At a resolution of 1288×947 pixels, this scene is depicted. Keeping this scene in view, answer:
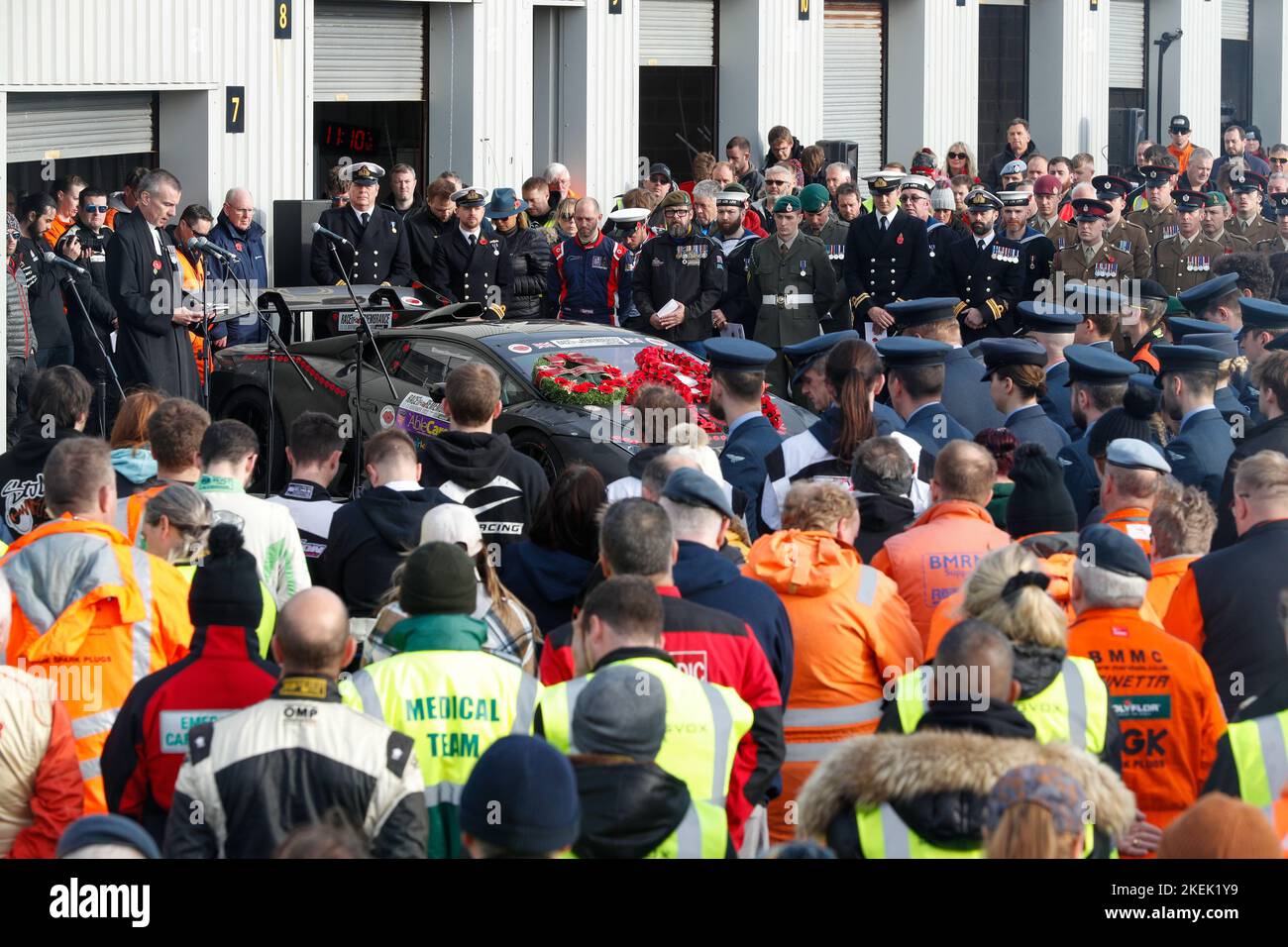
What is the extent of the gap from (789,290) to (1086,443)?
6170 millimetres

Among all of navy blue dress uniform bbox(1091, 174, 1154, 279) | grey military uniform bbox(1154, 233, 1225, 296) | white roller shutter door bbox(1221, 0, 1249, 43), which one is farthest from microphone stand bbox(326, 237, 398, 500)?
white roller shutter door bbox(1221, 0, 1249, 43)

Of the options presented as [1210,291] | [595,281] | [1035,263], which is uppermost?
[1035,263]

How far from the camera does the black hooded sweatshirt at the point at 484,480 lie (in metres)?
8.07

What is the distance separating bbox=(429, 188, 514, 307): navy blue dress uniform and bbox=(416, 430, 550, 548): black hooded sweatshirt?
723cm

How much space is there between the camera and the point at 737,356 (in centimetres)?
930

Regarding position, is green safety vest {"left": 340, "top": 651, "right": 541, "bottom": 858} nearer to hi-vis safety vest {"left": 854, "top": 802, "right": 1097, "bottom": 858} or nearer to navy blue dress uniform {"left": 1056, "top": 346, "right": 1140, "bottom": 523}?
hi-vis safety vest {"left": 854, "top": 802, "right": 1097, "bottom": 858}

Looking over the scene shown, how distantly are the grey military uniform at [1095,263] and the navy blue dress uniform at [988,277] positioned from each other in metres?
0.61

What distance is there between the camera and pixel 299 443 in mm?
7746

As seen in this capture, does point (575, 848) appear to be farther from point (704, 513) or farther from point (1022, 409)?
point (1022, 409)

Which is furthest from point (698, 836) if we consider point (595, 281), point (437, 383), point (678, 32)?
point (678, 32)

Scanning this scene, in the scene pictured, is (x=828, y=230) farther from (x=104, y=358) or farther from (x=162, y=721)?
(x=162, y=721)

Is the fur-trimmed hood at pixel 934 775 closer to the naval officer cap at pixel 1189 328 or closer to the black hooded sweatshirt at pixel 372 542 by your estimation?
the black hooded sweatshirt at pixel 372 542

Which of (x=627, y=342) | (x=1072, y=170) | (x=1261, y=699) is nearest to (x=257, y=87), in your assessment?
(x=627, y=342)

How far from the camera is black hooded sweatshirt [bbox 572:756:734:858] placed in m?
4.58
